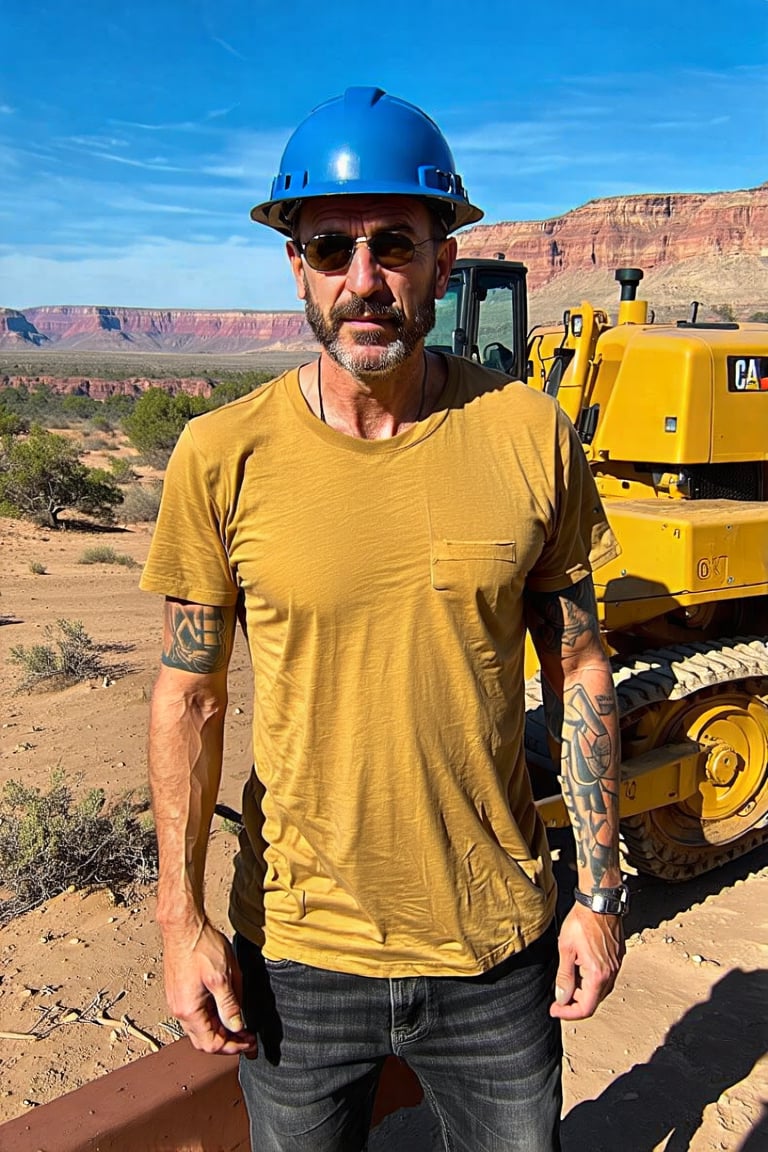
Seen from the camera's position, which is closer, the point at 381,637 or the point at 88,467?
the point at 381,637

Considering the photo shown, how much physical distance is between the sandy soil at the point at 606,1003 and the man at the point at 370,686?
152 cm

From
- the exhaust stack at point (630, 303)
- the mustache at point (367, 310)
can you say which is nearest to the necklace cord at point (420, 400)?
the mustache at point (367, 310)

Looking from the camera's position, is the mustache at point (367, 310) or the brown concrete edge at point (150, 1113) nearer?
the mustache at point (367, 310)

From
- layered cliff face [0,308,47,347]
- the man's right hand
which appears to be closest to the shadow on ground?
the man's right hand

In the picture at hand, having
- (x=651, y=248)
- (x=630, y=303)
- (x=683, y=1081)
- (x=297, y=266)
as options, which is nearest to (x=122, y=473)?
(x=630, y=303)

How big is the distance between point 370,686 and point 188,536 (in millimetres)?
399

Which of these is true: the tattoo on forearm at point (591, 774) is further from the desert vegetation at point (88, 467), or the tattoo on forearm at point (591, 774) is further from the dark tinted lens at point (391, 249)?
the desert vegetation at point (88, 467)

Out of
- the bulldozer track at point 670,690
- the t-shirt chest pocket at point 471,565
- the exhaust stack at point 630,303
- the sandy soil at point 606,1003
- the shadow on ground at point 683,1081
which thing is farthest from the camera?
the exhaust stack at point 630,303

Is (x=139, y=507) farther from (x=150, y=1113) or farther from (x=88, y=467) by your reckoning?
(x=150, y=1113)

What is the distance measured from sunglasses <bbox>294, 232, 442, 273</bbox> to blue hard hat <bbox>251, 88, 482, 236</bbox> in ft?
0.23

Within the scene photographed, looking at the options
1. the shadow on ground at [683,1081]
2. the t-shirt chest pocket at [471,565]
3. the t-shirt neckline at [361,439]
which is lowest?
the shadow on ground at [683,1081]

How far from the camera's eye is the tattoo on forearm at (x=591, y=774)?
1.77m

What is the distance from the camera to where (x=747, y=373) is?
4820 millimetres

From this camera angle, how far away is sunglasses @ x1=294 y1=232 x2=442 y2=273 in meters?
1.59
